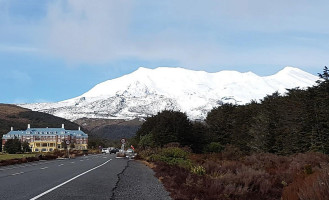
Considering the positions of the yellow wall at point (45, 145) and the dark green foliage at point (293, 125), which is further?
the yellow wall at point (45, 145)

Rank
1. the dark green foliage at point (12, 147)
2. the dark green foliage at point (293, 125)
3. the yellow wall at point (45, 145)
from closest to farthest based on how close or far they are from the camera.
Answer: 1. the dark green foliage at point (293, 125)
2. the dark green foliage at point (12, 147)
3. the yellow wall at point (45, 145)

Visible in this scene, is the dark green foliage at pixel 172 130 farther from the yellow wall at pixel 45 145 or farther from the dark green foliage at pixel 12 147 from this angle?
the yellow wall at pixel 45 145

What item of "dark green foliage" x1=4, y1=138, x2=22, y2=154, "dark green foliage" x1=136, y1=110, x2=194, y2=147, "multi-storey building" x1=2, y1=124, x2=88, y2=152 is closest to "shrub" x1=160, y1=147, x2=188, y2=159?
"dark green foliage" x1=136, y1=110, x2=194, y2=147

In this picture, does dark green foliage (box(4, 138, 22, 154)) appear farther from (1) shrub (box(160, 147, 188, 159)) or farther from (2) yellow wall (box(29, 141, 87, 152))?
(1) shrub (box(160, 147, 188, 159))

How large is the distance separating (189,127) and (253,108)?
1768 centimetres

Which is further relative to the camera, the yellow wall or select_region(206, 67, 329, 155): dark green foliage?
the yellow wall

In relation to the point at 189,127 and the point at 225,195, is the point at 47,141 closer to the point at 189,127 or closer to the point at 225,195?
the point at 189,127

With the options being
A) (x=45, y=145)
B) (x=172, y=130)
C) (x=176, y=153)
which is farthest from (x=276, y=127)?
(x=45, y=145)

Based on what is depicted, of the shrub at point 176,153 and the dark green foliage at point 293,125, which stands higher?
the dark green foliage at point 293,125

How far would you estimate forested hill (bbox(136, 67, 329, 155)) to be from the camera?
4616cm

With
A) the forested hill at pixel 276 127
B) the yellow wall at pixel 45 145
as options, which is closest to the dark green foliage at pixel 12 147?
the forested hill at pixel 276 127

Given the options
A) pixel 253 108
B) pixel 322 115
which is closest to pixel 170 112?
pixel 253 108

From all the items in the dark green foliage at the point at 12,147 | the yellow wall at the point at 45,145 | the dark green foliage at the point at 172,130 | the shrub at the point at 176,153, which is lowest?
the yellow wall at the point at 45,145

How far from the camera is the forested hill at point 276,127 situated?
46.2 meters
